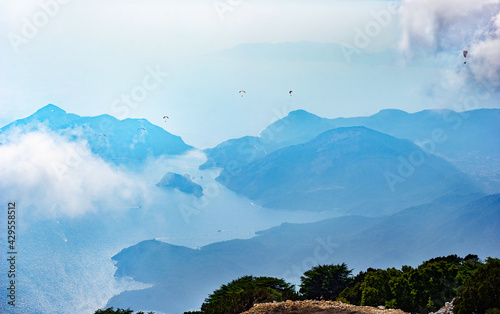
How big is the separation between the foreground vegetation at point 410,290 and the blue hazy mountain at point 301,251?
422ft

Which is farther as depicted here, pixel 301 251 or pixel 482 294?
pixel 301 251

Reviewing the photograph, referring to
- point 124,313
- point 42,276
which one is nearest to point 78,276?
point 42,276

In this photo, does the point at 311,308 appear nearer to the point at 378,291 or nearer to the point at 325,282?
the point at 378,291

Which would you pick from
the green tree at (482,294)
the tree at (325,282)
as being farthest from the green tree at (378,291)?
the tree at (325,282)

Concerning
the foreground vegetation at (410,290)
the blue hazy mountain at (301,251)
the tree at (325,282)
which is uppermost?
the blue hazy mountain at (301,251)

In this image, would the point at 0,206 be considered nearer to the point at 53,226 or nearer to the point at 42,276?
the point at 53,226

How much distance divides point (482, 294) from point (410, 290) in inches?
319

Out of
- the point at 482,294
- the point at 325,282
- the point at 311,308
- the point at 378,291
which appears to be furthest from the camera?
the point at 325,282

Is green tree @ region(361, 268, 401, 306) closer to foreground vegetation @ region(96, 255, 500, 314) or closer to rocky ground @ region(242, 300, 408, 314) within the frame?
foreground vegetation @ region(96, 255, 500, 314)

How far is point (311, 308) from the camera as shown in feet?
66.1

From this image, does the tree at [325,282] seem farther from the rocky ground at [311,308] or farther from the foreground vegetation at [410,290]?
the rocky ground at [311,308]

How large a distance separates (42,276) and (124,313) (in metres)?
127

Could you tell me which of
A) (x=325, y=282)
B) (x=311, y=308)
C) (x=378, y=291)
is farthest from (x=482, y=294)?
(x=325, y=282)

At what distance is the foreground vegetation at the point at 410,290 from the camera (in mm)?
21844
